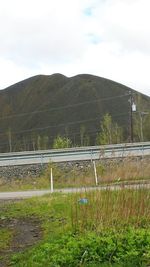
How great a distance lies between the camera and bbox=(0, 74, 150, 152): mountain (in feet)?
488

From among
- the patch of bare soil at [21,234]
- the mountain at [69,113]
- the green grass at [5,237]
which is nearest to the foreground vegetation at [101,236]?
the patch of bare soil at [21,234]

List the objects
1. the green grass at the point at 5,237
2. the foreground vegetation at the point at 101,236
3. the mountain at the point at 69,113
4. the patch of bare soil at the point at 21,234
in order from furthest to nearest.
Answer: the mountain at the point at 69,113
the green grass at the point at 5,237
the patch of bare soil at the point at 21,234
the foreground vegetation at the point at 101,236

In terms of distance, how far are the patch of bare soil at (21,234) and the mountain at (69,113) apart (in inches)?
4867

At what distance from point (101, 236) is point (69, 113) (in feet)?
514

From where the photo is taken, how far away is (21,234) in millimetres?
9609

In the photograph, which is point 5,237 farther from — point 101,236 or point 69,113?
point 69,113

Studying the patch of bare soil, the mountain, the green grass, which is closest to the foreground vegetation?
the patch of bare soil

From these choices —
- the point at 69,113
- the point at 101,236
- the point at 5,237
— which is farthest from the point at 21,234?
the point at 69,113

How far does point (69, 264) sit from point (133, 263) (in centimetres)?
80

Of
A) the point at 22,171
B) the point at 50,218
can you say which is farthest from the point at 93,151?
the point at 50,218

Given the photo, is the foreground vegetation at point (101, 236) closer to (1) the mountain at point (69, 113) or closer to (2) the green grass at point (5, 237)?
(2) the green grass at point (5, 237)

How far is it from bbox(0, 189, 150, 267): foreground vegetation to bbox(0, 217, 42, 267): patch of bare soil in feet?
0.58

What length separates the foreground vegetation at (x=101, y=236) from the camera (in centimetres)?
661

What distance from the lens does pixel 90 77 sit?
19312cm
